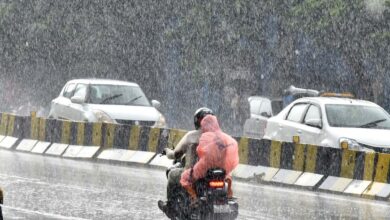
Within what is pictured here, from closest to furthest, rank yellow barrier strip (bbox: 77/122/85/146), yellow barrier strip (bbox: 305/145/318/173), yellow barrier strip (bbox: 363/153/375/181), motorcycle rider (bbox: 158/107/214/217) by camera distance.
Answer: motorcycle rider (bbox: 158/107/214/217) → yellow barrier strip (bbox: 363/153/375/181) → yellow barrier strip (bbox: 305/145/318/173) → yellow barrier strip (bbox: 77/122/85/146)

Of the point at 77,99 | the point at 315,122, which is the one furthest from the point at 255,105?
the point at 315,122

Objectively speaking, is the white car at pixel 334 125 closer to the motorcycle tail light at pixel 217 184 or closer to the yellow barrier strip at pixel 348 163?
the yellow barrier strip at pixel 348 163

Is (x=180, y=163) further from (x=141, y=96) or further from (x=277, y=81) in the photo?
(x=277, y=81)

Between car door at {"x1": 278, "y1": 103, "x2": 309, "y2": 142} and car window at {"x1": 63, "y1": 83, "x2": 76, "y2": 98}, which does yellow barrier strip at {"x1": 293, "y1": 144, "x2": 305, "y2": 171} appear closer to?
car door at {"x1": 278, "y1": 103, "x2": 309, "y2": 142}

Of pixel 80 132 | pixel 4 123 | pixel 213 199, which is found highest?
pixel 213 199

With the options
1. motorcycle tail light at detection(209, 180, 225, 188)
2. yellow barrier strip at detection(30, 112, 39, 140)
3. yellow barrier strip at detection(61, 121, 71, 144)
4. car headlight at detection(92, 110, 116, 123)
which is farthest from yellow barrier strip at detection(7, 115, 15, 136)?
motorcycle tail light at detection(209, 180, 225, 188)

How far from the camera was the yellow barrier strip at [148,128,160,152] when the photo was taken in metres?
21.9

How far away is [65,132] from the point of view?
23969 mm

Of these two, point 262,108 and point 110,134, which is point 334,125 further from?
point 262,108

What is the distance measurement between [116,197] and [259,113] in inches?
550

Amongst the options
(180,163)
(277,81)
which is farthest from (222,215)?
(277,81)

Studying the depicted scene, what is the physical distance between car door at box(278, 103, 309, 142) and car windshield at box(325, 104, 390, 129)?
1.89 ft

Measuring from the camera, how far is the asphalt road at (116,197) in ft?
45.2

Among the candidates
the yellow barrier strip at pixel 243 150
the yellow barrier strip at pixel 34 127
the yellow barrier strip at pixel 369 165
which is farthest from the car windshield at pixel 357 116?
the yellow barrier strip at pixel 34 127
